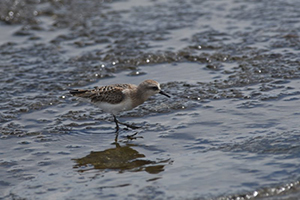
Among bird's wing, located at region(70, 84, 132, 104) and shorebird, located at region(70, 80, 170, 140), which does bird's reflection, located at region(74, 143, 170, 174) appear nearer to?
shorebird, located at region(70, 80, 170, 140)

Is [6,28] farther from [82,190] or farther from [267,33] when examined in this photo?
[82,190]

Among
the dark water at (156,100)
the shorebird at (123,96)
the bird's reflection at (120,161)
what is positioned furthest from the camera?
the shorebird at (123,96)

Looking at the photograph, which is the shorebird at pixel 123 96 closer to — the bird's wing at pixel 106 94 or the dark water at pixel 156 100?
the bird's wing at pixel 106 94

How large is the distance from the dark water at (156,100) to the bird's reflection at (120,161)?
2 cm

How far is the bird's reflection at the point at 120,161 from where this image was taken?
7.22 m

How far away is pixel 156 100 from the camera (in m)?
10.3

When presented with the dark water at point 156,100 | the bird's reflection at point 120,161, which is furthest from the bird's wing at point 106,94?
the bird's reflection at point 120,161

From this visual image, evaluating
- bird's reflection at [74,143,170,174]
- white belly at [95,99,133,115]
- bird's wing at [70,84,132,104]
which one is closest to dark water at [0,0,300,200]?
bird's reflection at [74,143,170,174]

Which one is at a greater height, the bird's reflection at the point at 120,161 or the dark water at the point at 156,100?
the dark water at the point at 156,100

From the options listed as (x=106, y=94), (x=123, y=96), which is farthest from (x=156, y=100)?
(x=106, y=94)

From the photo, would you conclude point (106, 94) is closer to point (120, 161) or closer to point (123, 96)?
point (123, 96)

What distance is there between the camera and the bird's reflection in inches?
284

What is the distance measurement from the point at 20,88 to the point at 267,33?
6783 mm

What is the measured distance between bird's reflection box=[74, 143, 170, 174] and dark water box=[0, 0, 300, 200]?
0.02 meters
